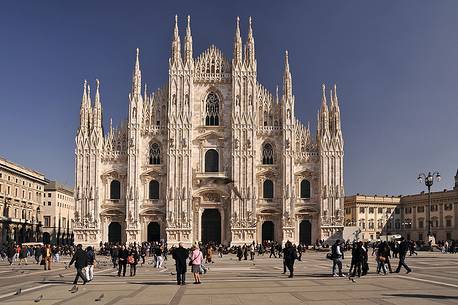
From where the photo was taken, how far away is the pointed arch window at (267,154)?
69.4 m

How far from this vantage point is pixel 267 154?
6950 cm

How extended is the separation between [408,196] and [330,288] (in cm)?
9295

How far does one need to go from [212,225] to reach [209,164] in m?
6.73

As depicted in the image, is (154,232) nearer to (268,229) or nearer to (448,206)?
(268,229)

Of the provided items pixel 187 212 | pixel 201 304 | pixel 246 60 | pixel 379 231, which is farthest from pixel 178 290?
pixel 379 231

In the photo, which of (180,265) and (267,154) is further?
(267,154)

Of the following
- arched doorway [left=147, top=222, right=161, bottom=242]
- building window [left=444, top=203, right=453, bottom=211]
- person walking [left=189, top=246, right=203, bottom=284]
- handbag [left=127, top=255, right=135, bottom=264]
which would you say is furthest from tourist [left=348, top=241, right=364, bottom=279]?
building window [left=444, top=203, right=453, bottom=211]

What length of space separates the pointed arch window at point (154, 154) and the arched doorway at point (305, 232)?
1723 cm

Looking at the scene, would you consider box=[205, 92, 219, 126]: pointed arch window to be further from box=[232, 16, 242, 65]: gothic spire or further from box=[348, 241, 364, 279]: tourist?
box=[348, 241, 364, 279]: tourist

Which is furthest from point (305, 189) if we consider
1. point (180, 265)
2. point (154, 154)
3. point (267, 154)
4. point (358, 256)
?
point (180, 265)

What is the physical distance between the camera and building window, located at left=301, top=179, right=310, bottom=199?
69375 mm

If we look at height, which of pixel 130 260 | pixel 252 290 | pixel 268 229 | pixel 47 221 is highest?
pixel 47 221

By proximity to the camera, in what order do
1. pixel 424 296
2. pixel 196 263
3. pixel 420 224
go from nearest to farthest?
pixel 424 296
pixel 196 263
pixel 420 224

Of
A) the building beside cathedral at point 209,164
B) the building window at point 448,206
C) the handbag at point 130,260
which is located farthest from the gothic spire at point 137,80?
the building window at point 448,206
